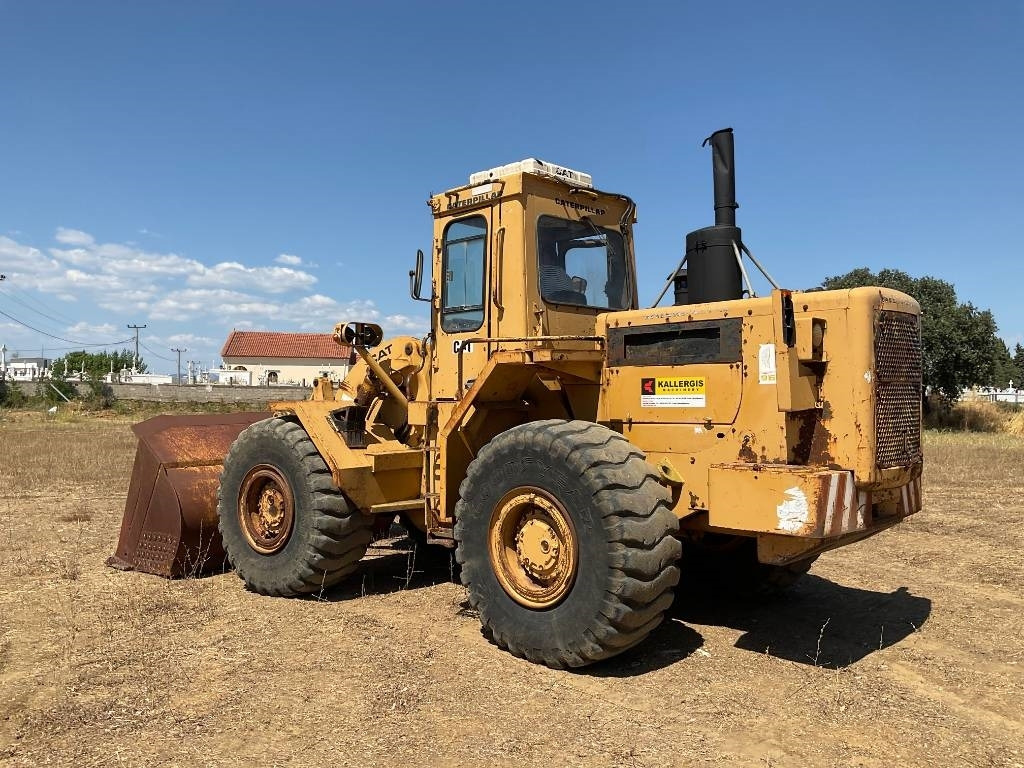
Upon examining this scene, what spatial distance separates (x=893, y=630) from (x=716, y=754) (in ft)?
8.60

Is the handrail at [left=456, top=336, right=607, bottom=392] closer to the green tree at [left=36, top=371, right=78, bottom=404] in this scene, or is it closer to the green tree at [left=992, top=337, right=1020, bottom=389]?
the green tree at [left=992, top=337, right=1020, bottom=389]

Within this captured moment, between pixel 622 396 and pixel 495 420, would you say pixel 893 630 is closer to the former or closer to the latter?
pixel 622 396

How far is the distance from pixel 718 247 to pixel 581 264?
108 cm

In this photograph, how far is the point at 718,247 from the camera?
5766 millimetres

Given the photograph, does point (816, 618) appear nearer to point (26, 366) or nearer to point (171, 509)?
point (171, 509)

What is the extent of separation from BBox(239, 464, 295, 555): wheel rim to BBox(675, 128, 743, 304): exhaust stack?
3.49m

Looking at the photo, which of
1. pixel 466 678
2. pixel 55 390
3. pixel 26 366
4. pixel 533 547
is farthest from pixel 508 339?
pixel 26 366

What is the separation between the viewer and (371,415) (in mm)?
6980

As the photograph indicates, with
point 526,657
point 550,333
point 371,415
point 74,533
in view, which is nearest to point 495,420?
point 550,333

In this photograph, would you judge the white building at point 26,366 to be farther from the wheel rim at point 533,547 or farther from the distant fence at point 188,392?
the wheel rim at point 533,547

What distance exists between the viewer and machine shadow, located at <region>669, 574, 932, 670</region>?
523cm

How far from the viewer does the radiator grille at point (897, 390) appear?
185 inches

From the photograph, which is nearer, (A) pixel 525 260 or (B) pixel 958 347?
(A) pixel 525 260

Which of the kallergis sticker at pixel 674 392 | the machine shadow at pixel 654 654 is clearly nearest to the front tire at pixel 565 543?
the machine shadow at pixel 654 654
